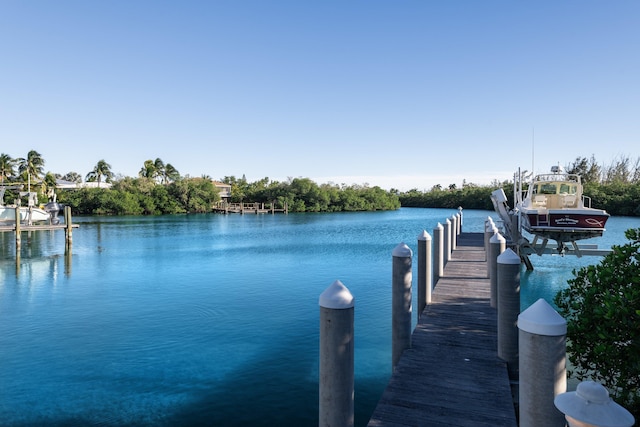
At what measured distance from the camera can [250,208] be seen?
278 feet

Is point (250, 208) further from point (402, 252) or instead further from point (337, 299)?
point (337, 299)

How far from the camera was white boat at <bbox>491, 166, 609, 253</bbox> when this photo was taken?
13.8 meters

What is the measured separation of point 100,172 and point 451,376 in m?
112

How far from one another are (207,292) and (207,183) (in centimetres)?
7149

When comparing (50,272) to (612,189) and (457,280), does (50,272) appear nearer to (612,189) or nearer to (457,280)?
(457,280)

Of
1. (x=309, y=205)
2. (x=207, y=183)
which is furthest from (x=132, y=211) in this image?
(x=309, y=205)

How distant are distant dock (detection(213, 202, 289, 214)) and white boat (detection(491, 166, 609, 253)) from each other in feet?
221

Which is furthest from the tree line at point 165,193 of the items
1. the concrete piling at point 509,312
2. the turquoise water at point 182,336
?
the concrete piling at point 509,312

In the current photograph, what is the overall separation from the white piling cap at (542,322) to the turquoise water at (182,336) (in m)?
4.58

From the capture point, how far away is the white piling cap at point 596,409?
1851 mm

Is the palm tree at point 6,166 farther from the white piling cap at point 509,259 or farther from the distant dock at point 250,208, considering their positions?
the white piling cap at point 509,259

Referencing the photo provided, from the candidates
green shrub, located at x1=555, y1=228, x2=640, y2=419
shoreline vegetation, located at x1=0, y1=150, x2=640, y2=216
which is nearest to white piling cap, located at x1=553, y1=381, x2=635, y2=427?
green shrub, located at x1=555, y1=228, x2=640, y2=419

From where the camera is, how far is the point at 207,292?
1577 centimetres

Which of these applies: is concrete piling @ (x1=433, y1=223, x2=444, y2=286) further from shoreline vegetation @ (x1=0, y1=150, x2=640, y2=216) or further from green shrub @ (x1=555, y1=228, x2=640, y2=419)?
shoreline vegetation @ (x1=0, y1=150, x2=640, y2=216)
